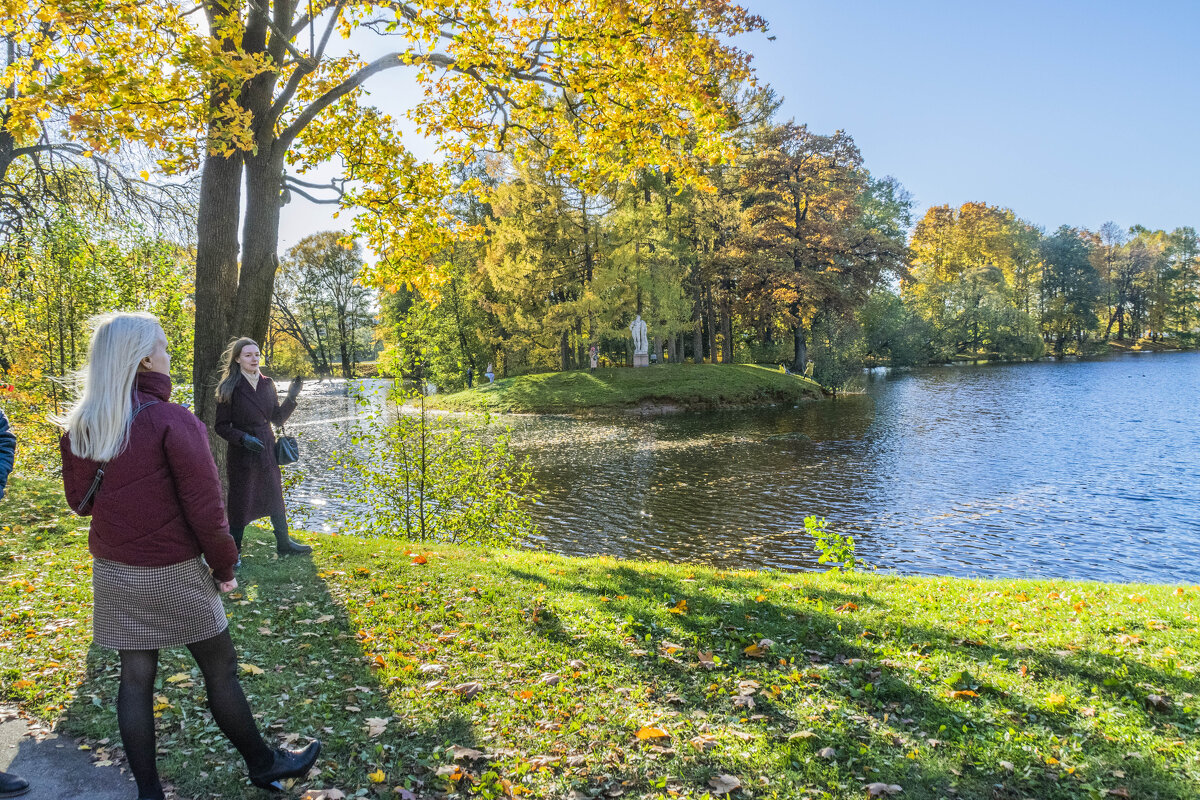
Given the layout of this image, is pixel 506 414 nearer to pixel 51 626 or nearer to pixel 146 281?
pixel 146 281

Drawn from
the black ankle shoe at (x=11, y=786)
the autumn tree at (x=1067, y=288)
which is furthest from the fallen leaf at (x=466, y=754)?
the autumn tree at (x=1067, y=288)

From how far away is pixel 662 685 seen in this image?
4402mm

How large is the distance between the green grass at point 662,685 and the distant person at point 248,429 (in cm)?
78

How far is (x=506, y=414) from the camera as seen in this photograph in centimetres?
3241

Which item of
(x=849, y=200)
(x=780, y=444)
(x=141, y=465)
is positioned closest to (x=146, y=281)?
(x=141, y=465)

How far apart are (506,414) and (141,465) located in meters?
29.7

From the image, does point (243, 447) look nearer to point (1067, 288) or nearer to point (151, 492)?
point (151, 492)

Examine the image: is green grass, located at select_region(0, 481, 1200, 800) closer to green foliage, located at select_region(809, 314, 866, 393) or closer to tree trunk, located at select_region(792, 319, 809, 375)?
green foliage, located at select_region(809, 314, 866, 393)

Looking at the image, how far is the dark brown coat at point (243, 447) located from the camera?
20.5 ft

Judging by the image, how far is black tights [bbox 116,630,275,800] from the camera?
2.92 m

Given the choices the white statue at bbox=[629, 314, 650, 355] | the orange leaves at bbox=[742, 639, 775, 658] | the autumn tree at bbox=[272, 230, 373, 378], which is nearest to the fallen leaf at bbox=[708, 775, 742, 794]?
the orange leaves at bbox=[742, 639, 775, 658]

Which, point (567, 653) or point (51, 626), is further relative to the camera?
point (51, 626)

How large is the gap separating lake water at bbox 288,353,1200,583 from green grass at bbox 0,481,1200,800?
339 cm

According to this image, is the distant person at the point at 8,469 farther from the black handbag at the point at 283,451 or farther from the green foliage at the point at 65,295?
the green foliage at the point at 65,295
